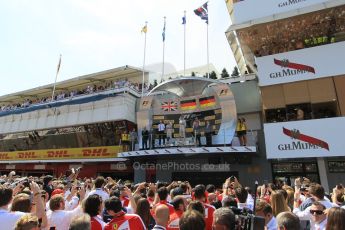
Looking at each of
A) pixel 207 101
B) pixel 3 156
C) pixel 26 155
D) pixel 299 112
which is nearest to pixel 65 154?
pixel 26 155

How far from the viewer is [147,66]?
28.5 m

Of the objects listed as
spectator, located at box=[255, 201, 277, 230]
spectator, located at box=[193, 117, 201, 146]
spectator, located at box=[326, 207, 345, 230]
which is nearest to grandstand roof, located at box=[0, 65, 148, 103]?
spectator, located at box=[193, 117, 201, 146]

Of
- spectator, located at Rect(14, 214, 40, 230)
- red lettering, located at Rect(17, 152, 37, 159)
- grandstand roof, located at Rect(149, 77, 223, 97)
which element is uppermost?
grandstand roof, located at Rect(149, 77, 223, 97)

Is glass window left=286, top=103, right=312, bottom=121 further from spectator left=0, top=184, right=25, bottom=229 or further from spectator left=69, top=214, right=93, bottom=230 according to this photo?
spectator left=0, top=184, right=25, bottom=229

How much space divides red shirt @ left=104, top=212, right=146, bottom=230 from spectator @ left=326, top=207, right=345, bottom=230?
227 centimetres

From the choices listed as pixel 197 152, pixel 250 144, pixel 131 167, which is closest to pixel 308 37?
pixel 250 144

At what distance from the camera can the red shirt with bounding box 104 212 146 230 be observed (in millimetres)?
3879

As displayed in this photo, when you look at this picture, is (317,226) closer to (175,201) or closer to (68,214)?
(175,201)

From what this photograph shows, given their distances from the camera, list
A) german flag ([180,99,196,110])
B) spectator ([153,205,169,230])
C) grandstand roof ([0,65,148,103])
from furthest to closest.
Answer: grandstand roof ([0,65,148,103]) < german flag ([180,99,196,110]) < spectator ([153,205,169,230])

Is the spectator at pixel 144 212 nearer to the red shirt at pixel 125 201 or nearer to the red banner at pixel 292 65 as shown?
the red shirt at pixel 125 201

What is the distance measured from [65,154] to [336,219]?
25936 millimetres

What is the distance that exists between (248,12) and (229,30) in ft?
4.96

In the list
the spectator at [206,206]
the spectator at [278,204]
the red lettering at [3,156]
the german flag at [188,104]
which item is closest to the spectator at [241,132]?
the german flag at [188,104]

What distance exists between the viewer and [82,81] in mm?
29078
